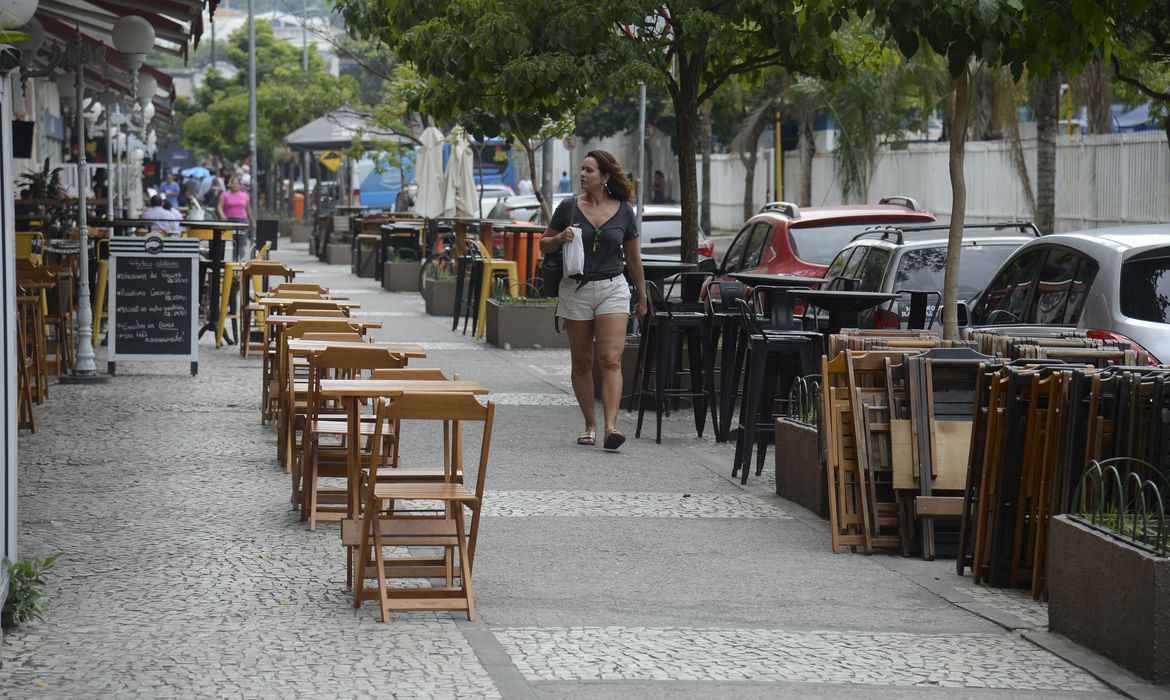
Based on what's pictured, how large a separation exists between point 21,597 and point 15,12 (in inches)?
84.3

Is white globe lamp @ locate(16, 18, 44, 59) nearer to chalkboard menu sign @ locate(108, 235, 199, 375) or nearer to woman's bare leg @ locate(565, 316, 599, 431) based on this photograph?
chalkboard menu sign @ locate(108, 235, 199, 375)

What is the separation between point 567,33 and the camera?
1421 centimetres

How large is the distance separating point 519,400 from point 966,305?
153 inches

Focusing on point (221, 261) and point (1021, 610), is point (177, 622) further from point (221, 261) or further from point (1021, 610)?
point (221, 261)

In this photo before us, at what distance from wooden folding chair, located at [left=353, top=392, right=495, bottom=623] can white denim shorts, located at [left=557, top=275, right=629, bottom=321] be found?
179 inches

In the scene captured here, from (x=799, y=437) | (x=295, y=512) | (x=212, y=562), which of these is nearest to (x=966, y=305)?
(x=799, y=437)

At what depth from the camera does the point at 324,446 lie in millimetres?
9180

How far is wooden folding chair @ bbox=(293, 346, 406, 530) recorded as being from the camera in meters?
8.00

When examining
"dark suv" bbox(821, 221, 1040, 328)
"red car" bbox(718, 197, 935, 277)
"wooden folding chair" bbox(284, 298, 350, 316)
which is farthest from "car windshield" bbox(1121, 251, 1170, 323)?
"red car" bbox(718, 197, 935, 277)

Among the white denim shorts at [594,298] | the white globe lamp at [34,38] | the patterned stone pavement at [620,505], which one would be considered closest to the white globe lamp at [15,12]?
the patterned stone pavement at [620,505]

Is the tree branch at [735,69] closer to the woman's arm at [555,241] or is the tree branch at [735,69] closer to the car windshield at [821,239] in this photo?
the car windshield at [821,239]

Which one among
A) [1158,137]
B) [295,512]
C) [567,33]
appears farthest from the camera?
[1158,137]

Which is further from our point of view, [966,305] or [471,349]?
[471,349]

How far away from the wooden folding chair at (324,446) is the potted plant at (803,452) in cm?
238
